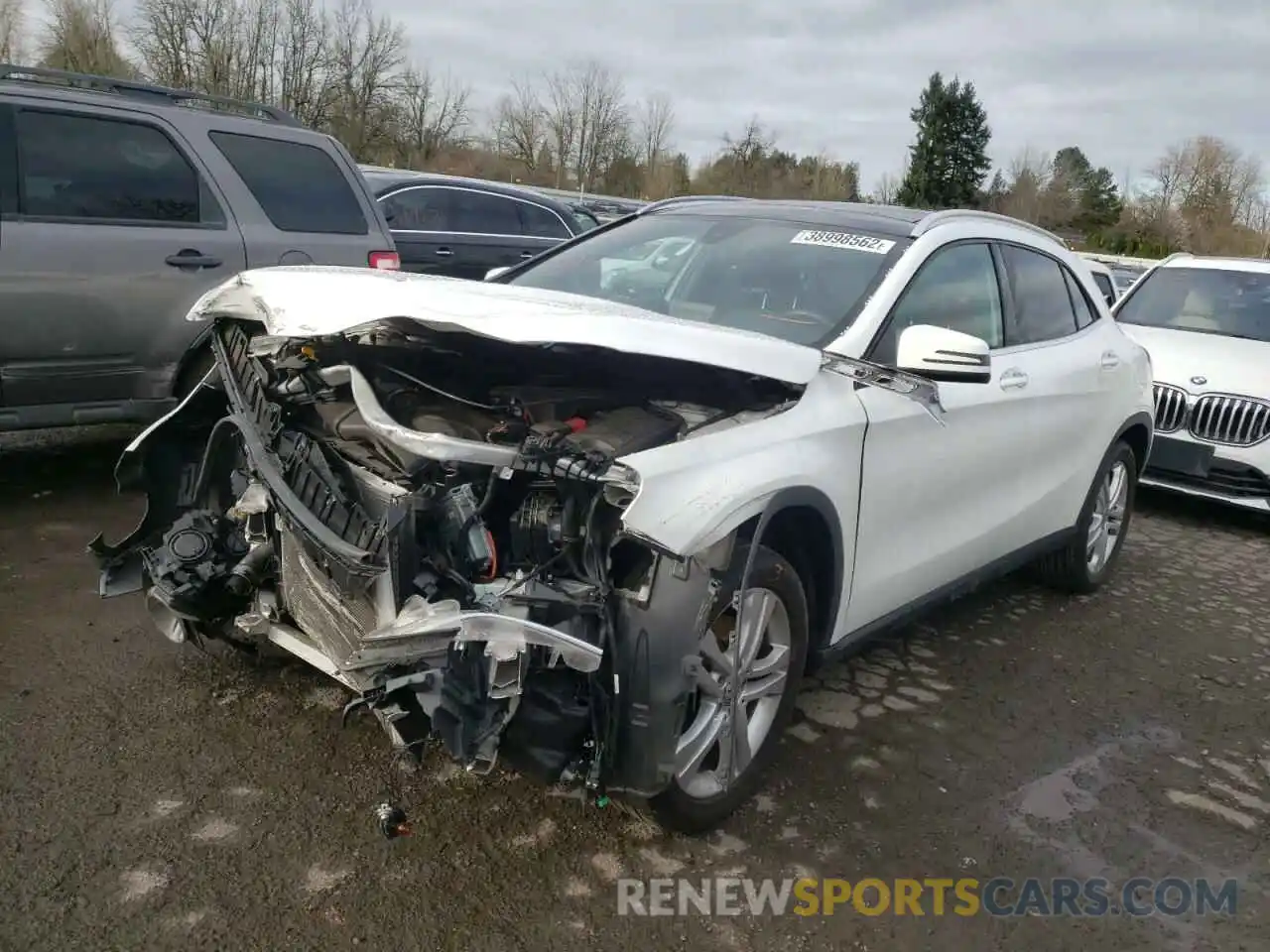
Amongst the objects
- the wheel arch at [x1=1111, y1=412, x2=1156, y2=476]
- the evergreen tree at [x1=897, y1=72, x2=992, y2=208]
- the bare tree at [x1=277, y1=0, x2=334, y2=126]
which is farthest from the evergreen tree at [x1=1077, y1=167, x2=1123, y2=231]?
the wheel arch at [x1=1111, y1=412, x2=1156, y2=476]

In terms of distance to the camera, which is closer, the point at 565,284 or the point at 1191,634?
the point at 565,284

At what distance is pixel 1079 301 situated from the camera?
509cm

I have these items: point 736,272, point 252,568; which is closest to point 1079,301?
point 736,272

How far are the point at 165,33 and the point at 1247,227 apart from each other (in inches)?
2198

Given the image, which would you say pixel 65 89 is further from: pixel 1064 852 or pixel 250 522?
pixel 1064 852

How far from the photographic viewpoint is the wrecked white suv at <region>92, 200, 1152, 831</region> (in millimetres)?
2510

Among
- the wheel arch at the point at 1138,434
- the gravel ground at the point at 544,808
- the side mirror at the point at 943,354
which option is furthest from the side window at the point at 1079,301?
the side mirror at the point at 943,354

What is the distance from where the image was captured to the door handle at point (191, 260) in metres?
5.19

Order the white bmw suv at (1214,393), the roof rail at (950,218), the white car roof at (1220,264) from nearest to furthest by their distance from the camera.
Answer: the roof rail at (950,218) < the white bmw suv at (1214,393) < the white car roof at (1220,264)

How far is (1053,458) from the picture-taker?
4.62 m

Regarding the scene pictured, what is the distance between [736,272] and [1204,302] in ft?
20.3

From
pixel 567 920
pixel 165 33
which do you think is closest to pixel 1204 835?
pixel 567 920

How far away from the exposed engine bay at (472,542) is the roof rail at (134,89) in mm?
3194

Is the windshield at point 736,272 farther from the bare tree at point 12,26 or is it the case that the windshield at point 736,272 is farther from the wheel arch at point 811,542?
the bare tree at point 12,26
